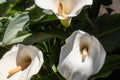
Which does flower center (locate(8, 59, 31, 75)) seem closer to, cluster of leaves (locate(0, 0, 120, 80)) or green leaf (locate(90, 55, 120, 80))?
cluster of leaves (locate(0, 0, 120, 80))

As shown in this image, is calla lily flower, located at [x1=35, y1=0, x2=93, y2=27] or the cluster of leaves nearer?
calla lily flower, located at [x1=35, y1=0, x2=93, y2=27]

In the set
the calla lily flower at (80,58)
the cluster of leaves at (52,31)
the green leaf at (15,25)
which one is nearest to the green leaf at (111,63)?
the cluster of leaves at (52,31)

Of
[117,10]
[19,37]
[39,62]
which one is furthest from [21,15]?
[117,10]

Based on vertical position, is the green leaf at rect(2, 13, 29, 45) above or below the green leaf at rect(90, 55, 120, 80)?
above

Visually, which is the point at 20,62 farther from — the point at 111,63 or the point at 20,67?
the point at 111,63

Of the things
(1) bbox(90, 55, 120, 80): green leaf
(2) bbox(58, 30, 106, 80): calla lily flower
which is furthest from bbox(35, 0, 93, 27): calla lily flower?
(1) bbox(90, 55, 120, 80): green leaf

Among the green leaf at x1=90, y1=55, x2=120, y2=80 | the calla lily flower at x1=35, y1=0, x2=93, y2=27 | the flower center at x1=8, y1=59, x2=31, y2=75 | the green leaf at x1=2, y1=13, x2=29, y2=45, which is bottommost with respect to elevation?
the green leaf at x1=90, y1=55, x2=120, y2=80
